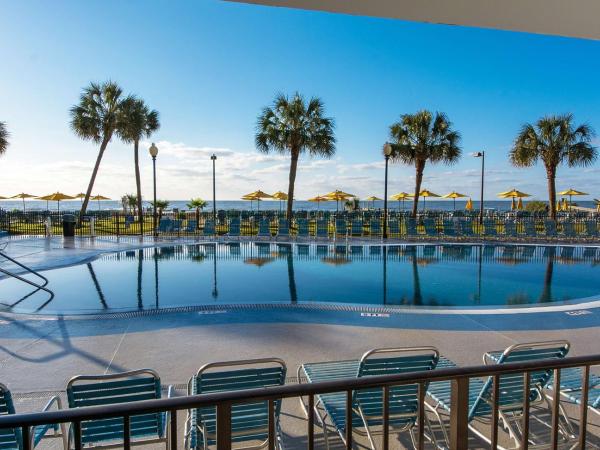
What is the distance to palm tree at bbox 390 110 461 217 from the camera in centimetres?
2320

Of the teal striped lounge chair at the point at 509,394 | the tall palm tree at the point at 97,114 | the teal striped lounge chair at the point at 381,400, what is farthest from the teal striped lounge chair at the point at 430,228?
the tall palm tree at the point at 97,114

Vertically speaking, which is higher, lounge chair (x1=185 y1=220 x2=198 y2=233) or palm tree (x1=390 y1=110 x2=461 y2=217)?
palm tree (x1=390 y1=110 x2=461 y2=217)

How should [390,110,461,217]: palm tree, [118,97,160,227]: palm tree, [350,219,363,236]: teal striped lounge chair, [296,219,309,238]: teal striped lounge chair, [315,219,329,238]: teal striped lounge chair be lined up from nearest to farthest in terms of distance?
[296,219,309,238]: teal striped lounge chair < [350,219,363,236]: teal striped lounge chair < [315,219,329,238]: teal striped lounge chair < [390,110,461,217]: palm tree < [118,97,160,227]: palm tree

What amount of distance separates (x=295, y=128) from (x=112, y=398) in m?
19.0

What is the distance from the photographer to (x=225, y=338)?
220 inches

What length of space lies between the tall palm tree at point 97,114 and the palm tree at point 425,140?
16.7 metres

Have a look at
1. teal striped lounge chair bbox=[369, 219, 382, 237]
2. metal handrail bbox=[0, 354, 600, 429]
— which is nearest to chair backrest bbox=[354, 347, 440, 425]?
metal handrail bbox=[0, 354, 600, 429]

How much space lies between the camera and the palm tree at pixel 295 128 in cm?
2056

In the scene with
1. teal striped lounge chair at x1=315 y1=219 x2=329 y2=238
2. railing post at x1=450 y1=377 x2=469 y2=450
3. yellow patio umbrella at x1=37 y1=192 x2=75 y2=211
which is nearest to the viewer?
railing post at x1=450 y1=377 x2=469 y2=450

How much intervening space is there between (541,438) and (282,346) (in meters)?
2.96

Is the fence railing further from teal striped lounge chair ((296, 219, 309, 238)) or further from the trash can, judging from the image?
the trash can

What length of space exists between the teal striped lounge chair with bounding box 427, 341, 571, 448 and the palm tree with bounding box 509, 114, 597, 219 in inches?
816

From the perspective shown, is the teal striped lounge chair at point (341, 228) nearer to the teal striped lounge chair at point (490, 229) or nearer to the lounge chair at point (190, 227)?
the teal striped lounge chair at point (490, 229)

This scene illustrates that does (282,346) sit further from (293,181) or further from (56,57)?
(293,181)
